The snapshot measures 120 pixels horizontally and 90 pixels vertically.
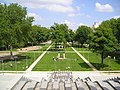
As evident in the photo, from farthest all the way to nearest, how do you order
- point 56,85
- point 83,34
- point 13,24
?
point 83,34, point 13,24, point 56,85

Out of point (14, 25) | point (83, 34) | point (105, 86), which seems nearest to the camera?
point (105, 86)

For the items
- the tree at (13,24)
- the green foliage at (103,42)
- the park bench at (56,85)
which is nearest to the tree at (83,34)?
the tree at (13,24)

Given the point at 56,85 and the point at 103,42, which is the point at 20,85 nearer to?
the point at 56,85

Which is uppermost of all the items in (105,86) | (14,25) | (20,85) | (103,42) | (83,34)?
(14,25)

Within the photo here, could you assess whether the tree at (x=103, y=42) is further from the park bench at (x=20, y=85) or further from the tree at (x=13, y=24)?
the park bench at (x=20, y=85)

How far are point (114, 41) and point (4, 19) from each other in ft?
75.9

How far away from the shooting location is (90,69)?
45.2m

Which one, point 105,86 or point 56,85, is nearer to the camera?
point 105,86

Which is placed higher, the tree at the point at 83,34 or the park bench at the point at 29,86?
the tree at the point at 83,34

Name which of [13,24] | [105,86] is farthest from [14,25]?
[105,86]

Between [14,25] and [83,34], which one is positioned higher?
[14,25]

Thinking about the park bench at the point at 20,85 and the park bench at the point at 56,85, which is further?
the park bench at the point at 56,85

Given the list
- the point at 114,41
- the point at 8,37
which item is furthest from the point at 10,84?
the point at 8,37

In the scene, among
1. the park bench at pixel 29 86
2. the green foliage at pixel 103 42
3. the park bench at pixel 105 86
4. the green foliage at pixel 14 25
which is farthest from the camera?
the green foliage at pixel 14 25
